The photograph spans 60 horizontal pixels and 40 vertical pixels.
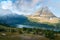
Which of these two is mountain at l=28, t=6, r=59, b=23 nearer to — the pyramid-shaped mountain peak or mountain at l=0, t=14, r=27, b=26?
the pyramid-shaped mountain peak

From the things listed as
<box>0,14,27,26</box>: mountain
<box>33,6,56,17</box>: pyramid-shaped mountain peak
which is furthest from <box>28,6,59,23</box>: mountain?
<box>0,14,27,26</box>: mountain

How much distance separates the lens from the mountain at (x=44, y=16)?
1.95 m

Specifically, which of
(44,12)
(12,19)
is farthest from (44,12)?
(12,19)

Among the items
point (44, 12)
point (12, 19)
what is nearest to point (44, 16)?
point (44, 12)

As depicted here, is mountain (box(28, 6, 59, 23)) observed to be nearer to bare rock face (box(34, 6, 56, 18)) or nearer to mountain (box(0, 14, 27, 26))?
bare rock face (box(34, 6, 56, 18))

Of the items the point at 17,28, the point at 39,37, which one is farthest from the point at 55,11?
the point at 17,28

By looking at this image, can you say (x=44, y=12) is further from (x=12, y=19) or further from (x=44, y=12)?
(x=12, y=19)

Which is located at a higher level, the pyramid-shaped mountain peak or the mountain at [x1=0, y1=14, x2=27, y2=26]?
the pyramid-shaped mountain peak

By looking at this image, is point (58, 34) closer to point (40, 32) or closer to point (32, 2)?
point (40, 32)

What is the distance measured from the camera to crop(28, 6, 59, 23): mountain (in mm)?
1951

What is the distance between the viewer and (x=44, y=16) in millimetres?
1967

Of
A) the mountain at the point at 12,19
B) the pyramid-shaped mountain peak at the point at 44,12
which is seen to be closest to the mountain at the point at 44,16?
the pyramid-shaped mountain peak at the point at 44,12

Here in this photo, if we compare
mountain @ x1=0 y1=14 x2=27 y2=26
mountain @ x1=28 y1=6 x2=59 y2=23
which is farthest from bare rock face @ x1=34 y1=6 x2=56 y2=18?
mountain @ x1=0 y1=14 x2=27 y2=26

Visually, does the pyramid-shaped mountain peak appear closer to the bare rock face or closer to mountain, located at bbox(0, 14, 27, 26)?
the bare rock face
